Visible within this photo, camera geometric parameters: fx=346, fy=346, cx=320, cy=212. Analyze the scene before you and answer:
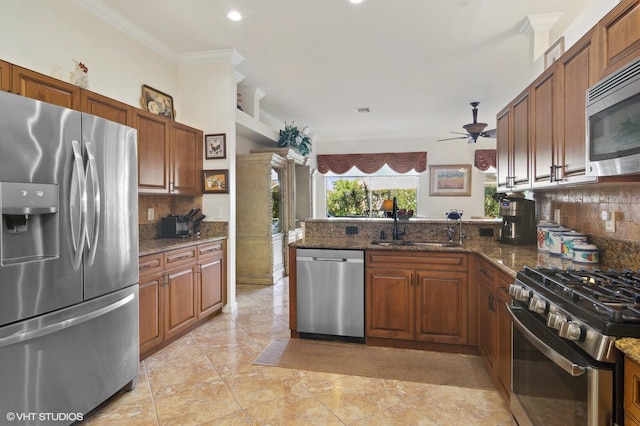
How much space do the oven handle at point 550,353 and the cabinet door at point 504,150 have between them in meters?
1.63

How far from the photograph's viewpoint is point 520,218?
117 inches

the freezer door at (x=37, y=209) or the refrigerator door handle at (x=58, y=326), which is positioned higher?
the freezer door at (x=37, y=209)

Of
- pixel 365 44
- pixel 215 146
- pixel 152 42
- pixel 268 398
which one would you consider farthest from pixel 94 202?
pixel 365 44

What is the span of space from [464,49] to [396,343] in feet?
9.98

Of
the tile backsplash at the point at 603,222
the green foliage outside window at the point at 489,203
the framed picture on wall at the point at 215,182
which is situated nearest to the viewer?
the tile backsplash at the point at 603,222

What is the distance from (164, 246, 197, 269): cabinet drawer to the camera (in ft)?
9.64

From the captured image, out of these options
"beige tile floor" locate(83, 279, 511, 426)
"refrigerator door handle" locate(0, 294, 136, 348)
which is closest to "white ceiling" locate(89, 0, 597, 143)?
"refrigerator door handle" locate(0, 294, 136, 348)

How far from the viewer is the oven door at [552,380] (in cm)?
111

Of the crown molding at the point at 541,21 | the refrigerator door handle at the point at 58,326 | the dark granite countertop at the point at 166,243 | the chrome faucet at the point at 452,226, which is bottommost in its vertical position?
the refrigerator door handle at the point at 58,326

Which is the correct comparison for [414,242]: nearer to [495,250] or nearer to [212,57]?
[495,250]

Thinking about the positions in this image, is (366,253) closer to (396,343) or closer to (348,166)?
(396,343)

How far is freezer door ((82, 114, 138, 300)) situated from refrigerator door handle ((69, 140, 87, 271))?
0.09ft

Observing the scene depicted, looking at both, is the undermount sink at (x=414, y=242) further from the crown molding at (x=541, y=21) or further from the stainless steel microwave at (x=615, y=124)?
the crown molding at (x=541, y=21)

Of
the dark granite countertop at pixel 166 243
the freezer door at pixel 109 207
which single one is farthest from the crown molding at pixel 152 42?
the dark granite countertop at pixel 166 243
